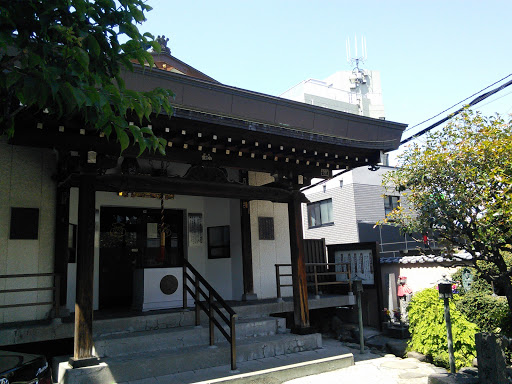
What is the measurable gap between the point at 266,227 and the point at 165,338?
13.7 ft

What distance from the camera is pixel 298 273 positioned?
26.7ft

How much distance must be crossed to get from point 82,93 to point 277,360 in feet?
18.5

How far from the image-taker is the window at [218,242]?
392 inches

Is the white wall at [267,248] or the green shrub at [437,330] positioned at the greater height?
the white wall at [267,248]

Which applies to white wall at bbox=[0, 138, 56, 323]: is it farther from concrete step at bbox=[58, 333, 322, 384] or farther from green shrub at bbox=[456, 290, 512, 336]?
green shrub at bbox=[456, 290, 512, 336]

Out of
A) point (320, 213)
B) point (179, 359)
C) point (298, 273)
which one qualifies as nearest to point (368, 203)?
point (320, 213)

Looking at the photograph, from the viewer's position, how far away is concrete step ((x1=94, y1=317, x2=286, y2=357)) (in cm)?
630

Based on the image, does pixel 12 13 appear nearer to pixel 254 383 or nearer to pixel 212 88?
pixel 254 383

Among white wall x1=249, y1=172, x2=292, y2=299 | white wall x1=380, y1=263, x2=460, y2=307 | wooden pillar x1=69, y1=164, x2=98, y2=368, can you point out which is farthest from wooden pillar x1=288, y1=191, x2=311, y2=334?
wooden pillar x1=69, y1=164, x2=98, y2=368

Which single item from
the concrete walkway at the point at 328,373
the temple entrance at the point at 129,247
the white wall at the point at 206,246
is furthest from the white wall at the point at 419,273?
the temple entrance at the point at 129,247

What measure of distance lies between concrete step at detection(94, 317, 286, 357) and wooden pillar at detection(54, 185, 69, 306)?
1.42 metres

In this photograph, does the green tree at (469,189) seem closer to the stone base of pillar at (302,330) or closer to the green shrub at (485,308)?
the green shrub at (485,308)

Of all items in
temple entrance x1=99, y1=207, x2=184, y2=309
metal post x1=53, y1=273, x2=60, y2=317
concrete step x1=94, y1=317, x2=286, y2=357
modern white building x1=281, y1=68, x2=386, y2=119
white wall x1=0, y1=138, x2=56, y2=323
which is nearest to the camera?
concrete step x1=94, y1=317, x2=286, y2=357

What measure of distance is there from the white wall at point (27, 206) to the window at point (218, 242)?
369 centimetres
